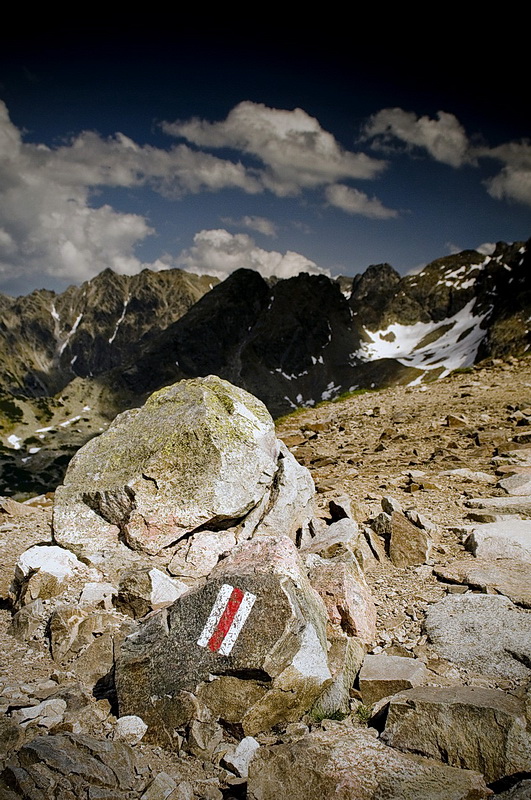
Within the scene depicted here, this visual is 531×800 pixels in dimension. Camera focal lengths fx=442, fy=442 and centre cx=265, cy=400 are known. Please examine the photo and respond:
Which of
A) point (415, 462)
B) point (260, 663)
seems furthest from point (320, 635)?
point (415, 462)

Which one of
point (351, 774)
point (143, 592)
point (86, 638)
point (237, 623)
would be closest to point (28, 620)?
point (86, 638)

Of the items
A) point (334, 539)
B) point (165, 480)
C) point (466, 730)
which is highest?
point (165, 480)

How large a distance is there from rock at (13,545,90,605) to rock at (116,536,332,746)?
11.0ft

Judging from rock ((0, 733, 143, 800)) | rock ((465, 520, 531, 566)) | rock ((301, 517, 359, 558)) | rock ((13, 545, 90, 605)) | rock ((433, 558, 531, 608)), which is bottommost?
rock ((433, 558, 531, 608))

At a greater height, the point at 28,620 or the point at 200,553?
the point at 200,553

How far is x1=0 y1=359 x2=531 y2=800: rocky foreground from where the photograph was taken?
4.97m

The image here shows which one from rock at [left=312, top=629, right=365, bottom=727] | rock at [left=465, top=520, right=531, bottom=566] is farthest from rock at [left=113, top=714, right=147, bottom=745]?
rock at [left=465, top=520, right=531, bottom=566]

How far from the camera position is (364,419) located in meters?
25.6

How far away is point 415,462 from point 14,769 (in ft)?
52.7

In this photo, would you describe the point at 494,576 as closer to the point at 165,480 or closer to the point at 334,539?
the point at 334,539

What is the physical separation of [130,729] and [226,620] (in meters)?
1.83

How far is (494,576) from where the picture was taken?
9211 mm

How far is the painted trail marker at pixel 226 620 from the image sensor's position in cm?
616

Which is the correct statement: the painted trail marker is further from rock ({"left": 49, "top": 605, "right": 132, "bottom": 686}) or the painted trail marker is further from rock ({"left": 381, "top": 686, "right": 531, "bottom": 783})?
rock ({"left": 381, "top": 686, "right": 531, "bottom": 783})
